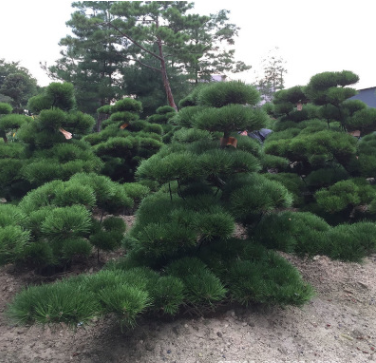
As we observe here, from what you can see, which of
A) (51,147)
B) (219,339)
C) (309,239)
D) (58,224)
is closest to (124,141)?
(51,147)

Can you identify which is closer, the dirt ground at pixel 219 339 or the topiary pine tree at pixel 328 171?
the dirt ground at pixel 219 339

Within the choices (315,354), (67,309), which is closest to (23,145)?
(67,309)

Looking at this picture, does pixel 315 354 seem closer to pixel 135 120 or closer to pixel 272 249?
pixel 272 249

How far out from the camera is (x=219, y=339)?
1.75 m

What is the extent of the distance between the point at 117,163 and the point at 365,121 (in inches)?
112

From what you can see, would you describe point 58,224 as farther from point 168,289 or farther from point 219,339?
point 219,339

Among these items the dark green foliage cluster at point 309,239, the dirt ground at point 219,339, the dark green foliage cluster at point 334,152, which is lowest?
the dirt ground at point 219,339

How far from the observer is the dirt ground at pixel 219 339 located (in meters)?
1.65

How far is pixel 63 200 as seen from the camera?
1970 mm

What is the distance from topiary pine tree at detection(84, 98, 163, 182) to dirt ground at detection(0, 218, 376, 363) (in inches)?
80.0

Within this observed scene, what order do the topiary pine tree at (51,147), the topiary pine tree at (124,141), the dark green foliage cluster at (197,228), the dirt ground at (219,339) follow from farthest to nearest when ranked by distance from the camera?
1. the topiary pine tree at (124,141)
2. the topiary pine tree at (51,147)
3. the dirt ground at (219,339)
4. the dark green foliage cluster at (197,228)

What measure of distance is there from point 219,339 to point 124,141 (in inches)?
100

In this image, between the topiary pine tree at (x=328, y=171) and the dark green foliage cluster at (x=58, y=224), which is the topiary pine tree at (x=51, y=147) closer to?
the dark green foliage cluster at (x=58, y=224)

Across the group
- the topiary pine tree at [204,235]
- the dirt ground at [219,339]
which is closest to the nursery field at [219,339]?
the dirt ground at [219,339]
